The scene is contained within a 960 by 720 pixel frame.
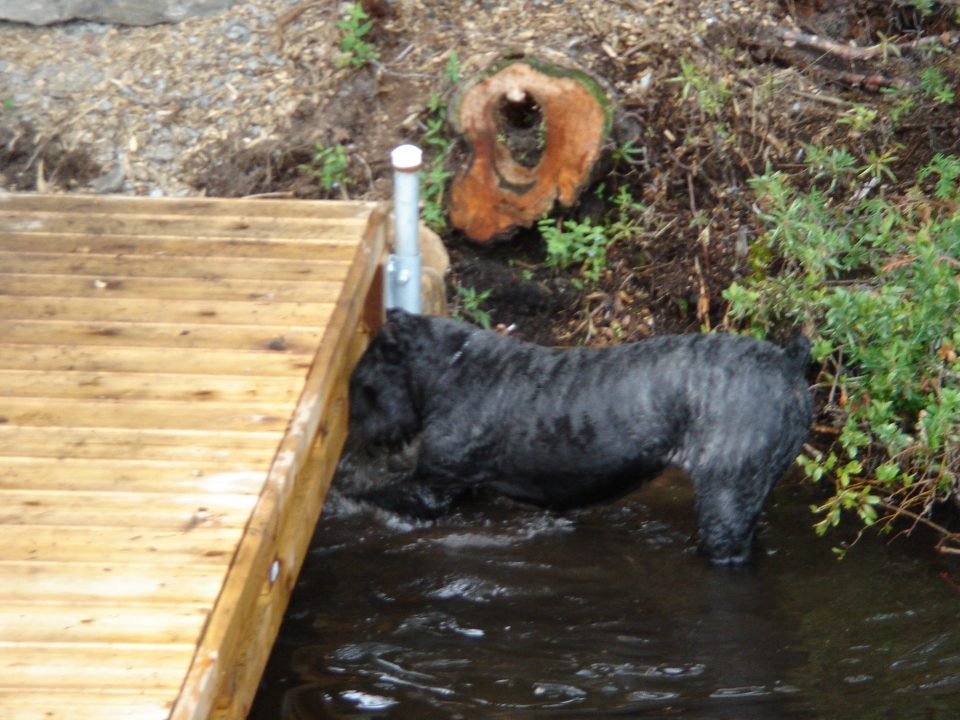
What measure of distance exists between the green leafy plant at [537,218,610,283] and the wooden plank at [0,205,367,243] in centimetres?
148

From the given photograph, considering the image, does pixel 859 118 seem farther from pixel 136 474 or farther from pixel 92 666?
pixel 92 666

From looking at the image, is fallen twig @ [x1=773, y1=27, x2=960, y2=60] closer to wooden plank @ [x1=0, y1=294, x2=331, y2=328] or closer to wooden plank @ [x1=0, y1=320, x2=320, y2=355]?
wooden plank @ [x1=0, y1=294, x2=331, y2=328]

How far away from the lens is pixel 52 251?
16.6 feet

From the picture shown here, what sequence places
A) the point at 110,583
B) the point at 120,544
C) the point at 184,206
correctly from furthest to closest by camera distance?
the point at 184,206
the point at 120,544
the point at 110,583

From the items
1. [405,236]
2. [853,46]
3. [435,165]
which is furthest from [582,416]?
[853,46]

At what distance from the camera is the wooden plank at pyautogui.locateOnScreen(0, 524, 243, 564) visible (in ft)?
10.1

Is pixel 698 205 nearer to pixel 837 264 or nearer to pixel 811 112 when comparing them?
pixel 811 112

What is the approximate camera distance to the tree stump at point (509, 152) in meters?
6.38

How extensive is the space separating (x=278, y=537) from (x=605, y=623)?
1.51m

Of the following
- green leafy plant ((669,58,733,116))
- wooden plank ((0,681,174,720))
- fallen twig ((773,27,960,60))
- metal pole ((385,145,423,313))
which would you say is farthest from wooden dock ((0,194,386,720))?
fallen twig ((773,27,960,60))

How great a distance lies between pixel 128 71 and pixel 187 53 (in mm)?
390

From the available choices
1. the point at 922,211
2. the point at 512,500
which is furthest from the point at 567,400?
the point at 922,211

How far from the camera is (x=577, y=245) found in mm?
6551

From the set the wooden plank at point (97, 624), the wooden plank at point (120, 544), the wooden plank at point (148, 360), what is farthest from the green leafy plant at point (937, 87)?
the wooden plank at point (97, 624)
